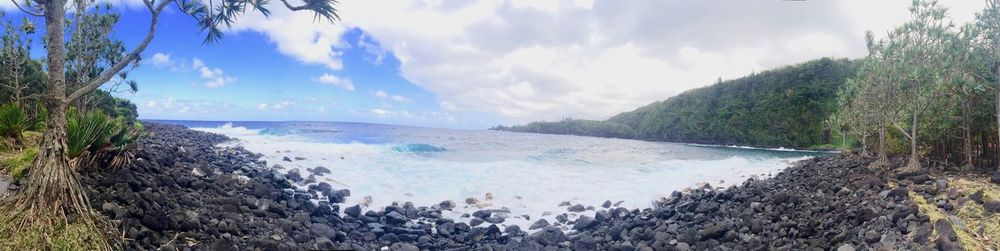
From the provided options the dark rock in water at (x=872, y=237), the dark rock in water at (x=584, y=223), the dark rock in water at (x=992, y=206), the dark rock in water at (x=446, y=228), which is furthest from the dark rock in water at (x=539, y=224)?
the dark rock in water at (x=992, y=206)

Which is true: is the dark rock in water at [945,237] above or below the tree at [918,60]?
below

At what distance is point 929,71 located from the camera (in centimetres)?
1080

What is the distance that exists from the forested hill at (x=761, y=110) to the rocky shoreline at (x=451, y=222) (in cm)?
4408

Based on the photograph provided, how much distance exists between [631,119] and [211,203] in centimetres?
8478

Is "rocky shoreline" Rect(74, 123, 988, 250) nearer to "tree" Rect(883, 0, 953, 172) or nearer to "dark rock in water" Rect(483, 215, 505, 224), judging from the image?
"dark rock in water" Rect(483, 215, 505, 224)

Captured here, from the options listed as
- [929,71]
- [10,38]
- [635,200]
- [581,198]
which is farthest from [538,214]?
[10,38]

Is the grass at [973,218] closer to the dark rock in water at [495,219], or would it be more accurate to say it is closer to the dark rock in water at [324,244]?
the dark rock in water at [495,219]

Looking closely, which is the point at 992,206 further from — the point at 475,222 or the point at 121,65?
the point at 121,65

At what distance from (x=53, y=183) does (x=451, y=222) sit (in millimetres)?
5233

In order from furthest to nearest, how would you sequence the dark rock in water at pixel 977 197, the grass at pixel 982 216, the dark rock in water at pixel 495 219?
the dark rock in water at pixel 495 219
the dark rock in water at pixel 977 197
the grass at pixel 982 216

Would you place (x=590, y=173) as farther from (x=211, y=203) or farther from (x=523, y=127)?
(x=523, y=127)

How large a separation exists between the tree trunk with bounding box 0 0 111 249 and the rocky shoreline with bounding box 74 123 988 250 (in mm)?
451

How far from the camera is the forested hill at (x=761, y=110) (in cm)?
4903

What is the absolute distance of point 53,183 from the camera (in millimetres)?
4711
